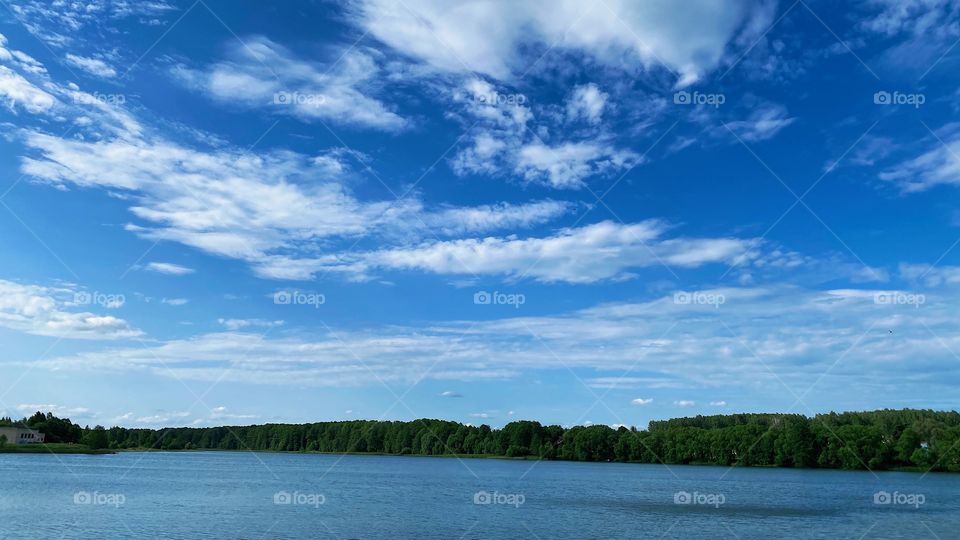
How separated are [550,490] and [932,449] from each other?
8616 centimetres

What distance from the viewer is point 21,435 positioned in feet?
608

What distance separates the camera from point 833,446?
140 metres

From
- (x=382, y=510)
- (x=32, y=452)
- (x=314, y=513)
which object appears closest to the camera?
(x=314, y=513)

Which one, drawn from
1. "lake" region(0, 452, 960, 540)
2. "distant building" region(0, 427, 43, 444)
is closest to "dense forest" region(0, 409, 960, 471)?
"distant building" region(0, 427, 43, 444)

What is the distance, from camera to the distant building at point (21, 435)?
181 meters

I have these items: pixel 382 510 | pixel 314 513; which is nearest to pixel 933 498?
pixel 382 510

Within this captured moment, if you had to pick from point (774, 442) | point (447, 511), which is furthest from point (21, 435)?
point (774, 442)

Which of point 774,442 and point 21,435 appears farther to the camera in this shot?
point 21,435

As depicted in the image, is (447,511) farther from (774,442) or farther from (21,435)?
A: (21,435)

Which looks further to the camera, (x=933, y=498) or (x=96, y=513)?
(x=933, y=498)

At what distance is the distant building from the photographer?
18125 cm

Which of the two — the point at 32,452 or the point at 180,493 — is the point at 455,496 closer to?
the point at 180,493

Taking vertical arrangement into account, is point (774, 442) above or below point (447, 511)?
above

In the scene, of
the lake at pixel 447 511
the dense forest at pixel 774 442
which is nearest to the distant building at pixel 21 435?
the dense forest at pixel 774 442
